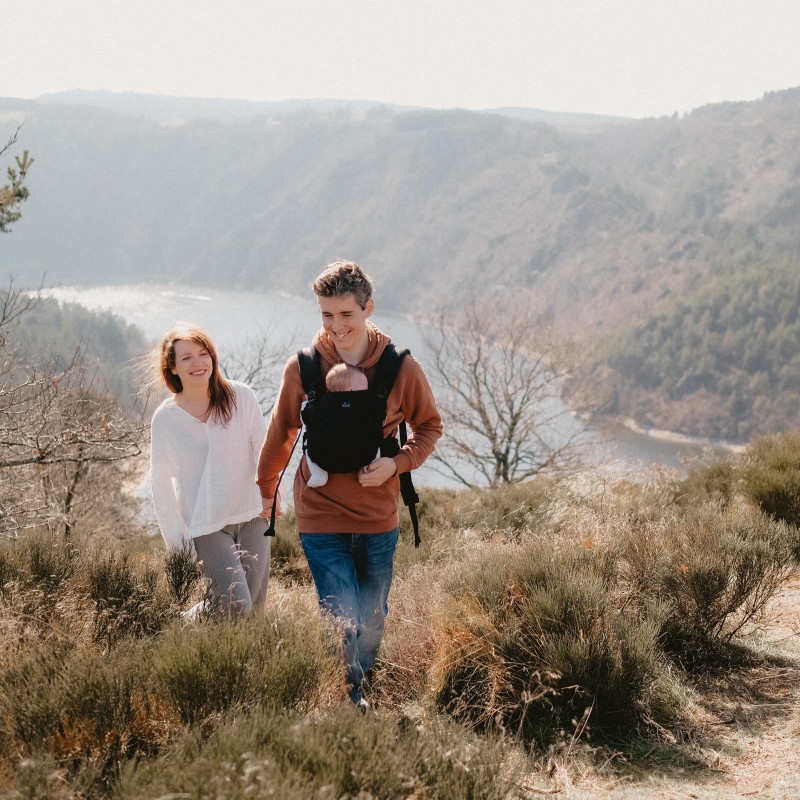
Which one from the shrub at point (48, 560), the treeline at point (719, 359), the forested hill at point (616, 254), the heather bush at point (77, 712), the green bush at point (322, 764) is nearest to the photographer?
the green bush at point (322, 764)

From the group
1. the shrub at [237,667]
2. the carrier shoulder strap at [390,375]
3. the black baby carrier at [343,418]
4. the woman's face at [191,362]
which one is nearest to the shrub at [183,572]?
the woman's face at [191,362]

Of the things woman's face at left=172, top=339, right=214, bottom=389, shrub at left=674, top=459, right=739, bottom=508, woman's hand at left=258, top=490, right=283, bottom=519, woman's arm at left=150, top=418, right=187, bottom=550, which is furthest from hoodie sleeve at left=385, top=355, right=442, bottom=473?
shrub at left=674, top=459, right=739, bottom=508

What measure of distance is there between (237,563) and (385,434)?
0.98 meters

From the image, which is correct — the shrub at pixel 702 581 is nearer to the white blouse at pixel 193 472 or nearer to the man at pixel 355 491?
the man at pixel 355 491

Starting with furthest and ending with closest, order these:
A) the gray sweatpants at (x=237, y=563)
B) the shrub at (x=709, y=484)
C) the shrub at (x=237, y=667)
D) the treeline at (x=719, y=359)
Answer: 1. the treeline at (x=719, y=359)
2. the shrub at (x=709, y=484)
3. the gray sweatpants at (x=237, y=563)
4. the shrub at (x=237, y=667)

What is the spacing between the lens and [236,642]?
7.74 ft

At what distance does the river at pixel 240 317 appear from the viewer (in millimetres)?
68812

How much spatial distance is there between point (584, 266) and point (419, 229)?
5318 centimetres

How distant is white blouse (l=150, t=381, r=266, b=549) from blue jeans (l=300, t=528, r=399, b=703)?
625 mm

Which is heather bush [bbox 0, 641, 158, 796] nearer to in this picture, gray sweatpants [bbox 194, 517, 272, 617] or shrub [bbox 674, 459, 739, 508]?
gray sweatpants [bbox 194, 517, 272, 617]

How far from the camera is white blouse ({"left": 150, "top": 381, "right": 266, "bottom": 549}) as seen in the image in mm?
3398

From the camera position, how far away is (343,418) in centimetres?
278

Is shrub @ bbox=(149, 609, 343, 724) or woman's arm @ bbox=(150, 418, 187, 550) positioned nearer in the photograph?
shrub @ bbox=(149, 609, 343, 724)

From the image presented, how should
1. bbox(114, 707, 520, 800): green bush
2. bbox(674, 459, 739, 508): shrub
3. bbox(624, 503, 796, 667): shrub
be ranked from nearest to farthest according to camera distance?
bbox(114, 707, 520, 800): green bush, bbox(624, 503, 796, 667): shrub, bbox(674, 459, 739, 508): shrub
